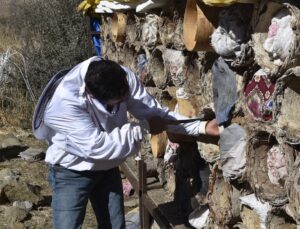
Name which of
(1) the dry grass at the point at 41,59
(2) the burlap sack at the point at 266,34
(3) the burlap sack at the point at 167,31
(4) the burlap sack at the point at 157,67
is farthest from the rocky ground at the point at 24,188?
(2) the burlap sack at the point at 266,34

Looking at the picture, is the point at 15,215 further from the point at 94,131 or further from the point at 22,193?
the point at 94,131

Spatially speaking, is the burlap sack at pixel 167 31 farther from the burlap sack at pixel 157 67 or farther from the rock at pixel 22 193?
the rock at pixel 22 193

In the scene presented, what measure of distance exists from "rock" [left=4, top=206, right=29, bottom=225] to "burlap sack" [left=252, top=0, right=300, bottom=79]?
3433 millimetres

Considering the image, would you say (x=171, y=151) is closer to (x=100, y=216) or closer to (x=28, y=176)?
(x=100, y=216)

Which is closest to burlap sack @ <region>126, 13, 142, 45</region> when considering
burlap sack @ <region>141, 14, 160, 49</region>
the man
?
burlap sack @ <region>141, 14, 160, 49</region>

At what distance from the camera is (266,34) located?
8.64ft

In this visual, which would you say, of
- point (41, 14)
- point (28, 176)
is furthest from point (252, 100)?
point (41, 14)

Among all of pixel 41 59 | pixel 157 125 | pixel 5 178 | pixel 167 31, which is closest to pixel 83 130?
pixel 157 125

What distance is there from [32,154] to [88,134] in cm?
451

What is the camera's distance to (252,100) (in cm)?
281

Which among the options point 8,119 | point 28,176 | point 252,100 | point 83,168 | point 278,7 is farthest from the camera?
point 8,119

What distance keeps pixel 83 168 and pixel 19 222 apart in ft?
7.77

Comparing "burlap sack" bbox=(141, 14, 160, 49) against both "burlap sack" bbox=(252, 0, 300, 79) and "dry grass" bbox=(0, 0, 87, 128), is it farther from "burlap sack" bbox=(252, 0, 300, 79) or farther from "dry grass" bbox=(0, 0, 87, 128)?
"dry grass" bbox=(0, 0, 87, 128)

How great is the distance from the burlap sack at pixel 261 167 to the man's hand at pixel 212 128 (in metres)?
0.48
